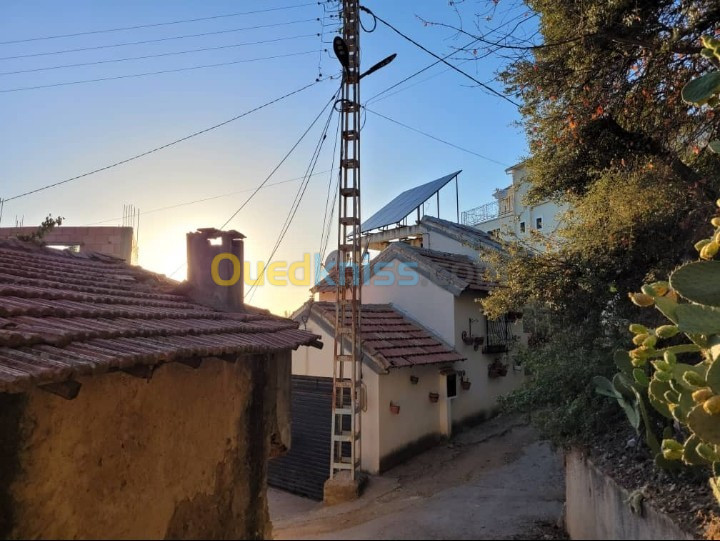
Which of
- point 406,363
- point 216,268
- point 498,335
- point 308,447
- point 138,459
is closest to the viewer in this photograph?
point 138,459

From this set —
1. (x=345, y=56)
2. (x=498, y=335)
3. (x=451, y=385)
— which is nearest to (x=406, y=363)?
(x=451, y=385)

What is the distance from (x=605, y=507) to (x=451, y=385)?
9.07m

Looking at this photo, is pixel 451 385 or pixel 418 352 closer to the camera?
pixel 418 352

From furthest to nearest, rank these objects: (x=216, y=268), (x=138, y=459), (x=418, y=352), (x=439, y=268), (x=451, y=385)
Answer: (x=439, y=268)
(x=451, y=385)
(x=418, y=352)
(x=216, y=268)
(x=138, y=459)

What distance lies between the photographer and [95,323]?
3725mm

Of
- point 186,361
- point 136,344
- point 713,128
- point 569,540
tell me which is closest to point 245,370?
point 186,361

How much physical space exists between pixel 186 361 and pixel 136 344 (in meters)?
0.40

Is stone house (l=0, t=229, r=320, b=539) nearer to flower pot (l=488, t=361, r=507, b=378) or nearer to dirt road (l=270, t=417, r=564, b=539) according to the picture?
dirt road (l=270, t=417, r=564, b=539)

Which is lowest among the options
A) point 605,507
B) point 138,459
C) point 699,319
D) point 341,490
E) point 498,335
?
point 341,490

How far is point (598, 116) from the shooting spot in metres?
7.18

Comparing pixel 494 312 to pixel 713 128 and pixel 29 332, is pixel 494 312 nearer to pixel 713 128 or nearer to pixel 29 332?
pixel 713 128

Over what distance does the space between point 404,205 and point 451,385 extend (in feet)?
29.2

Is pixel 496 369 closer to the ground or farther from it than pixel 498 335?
closer to the ground

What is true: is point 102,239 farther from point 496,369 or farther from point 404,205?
point 496,369
